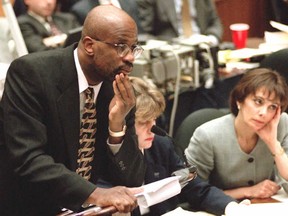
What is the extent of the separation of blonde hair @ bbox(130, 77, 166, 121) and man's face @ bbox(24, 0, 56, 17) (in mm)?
1737

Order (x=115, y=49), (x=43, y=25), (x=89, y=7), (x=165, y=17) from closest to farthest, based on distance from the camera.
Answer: (x=115, y=49), (x=43, y=25), (x=89, y=7), (x=165, y=17)

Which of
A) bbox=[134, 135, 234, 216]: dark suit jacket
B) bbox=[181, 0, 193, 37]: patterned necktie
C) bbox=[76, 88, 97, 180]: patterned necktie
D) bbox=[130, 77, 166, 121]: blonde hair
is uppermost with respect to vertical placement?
bbox=[76, 88, 97, 180]: patterned necktie

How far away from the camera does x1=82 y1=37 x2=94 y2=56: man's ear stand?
1604 mm

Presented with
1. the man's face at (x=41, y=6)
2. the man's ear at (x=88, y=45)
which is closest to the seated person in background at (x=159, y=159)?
the man's ear at (x=88, y=45)

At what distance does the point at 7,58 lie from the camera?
10.3 feet

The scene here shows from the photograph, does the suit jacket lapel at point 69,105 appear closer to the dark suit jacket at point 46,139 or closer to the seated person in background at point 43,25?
the dark suit jacket at point 46,139

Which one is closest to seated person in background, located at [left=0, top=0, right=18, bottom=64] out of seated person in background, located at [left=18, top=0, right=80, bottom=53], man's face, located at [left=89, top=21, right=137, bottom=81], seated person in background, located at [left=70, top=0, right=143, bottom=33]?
seated person in background, located at [left=18, top=0, right=80, bottom=53]

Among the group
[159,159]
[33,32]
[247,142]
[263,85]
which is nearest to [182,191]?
[159,159]

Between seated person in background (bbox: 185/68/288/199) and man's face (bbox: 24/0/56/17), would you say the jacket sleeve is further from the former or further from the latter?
man's face (bbox: 24/0/56/17)

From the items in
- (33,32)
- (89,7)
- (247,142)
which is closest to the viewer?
(247,142)

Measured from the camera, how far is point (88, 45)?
1.61 metres

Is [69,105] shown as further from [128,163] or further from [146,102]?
[146,102]

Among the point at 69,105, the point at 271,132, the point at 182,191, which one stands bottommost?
the point at 182,191

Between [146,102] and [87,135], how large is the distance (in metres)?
0.58
